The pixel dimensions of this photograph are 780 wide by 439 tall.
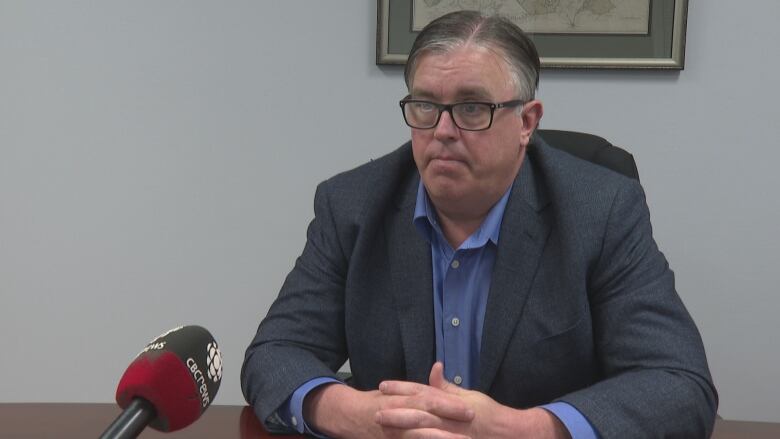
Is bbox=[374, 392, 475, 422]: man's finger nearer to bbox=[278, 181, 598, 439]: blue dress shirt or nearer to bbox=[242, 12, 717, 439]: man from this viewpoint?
bbox=[242, 12, 717, 439]: man

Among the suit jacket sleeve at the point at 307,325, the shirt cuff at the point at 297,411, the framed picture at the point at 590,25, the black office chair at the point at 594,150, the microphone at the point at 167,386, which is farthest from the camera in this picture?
the framed picture at the point at 590,25

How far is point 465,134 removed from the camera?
161cm

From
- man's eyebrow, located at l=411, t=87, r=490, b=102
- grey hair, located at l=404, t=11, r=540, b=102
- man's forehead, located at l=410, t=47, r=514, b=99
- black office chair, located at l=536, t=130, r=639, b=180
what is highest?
grey hair, located at l=404, t=11, r=540, b=102

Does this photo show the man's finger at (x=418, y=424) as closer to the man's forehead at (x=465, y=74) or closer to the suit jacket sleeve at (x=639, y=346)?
the suit jacket sleeve at (x=639, y=346)

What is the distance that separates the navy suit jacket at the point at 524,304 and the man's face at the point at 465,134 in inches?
4.1

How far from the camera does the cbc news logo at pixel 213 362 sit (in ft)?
3.41

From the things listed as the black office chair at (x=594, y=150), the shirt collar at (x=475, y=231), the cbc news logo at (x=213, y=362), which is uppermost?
the black office chair at (x=594, y=150)

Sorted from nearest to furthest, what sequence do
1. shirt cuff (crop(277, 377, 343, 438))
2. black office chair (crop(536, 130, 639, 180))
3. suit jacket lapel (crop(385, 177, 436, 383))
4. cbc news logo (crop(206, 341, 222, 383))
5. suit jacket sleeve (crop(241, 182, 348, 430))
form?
cbc news logo (crop(206, 341, 222, 383)), shirt cuff (crop(277, 377, 343, 438)), suit jacket sleeve (crop(241, 182, 348, 430)), suit jacket lapel (crop(385, 177, 436, 383)), black office chair (crop(536, 130, 639, 180))

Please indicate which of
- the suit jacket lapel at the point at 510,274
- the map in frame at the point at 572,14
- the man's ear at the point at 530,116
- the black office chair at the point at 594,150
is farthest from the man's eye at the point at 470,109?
the map in frame at the point at 572,14

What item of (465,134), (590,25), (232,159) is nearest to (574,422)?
(465,134)

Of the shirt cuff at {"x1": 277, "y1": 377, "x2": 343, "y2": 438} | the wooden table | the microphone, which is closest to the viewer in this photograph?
the microphone

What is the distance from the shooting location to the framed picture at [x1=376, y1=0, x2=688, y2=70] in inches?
96.3

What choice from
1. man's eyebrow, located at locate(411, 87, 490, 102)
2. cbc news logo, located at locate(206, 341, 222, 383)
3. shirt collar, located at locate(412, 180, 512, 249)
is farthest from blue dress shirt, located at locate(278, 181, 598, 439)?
cbc news logo, located at locate(206, 341, 222, 383)

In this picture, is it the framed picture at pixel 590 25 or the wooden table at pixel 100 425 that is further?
the framed picture at pixel 590 25
